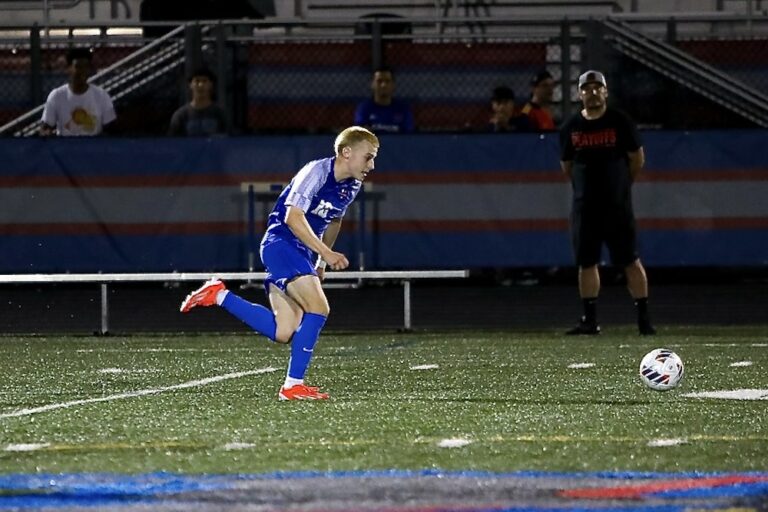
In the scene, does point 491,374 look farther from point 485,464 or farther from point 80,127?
point 80,127

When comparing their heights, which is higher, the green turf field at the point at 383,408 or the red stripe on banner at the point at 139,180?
the red stripe on banner at the point at 139,180

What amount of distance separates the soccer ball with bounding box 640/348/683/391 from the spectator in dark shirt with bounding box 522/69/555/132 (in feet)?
23.3

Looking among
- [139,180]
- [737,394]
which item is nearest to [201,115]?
[139,180]

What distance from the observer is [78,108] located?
16.6 metres

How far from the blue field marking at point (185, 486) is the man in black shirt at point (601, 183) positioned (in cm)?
738

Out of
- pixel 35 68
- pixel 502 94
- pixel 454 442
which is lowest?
pixel 454 442

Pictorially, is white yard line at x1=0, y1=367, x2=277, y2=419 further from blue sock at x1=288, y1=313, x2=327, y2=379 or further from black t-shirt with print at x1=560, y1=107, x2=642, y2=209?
black t-shirt with print at x1=560, y1=107, x2=642, y2=209

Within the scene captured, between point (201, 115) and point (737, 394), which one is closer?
point (737, 394)

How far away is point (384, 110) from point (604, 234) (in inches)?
129

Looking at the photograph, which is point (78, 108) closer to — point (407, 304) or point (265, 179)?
point (265, 179)

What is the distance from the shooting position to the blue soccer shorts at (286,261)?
942 centimetres

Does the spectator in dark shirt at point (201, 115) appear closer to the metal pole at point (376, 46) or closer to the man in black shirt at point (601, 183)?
the metal pole at point (376, 46)

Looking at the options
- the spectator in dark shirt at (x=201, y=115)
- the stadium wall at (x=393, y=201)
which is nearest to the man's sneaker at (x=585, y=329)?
the stadium wall at (x=393, y=201)

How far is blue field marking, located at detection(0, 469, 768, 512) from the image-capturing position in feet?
18.6
